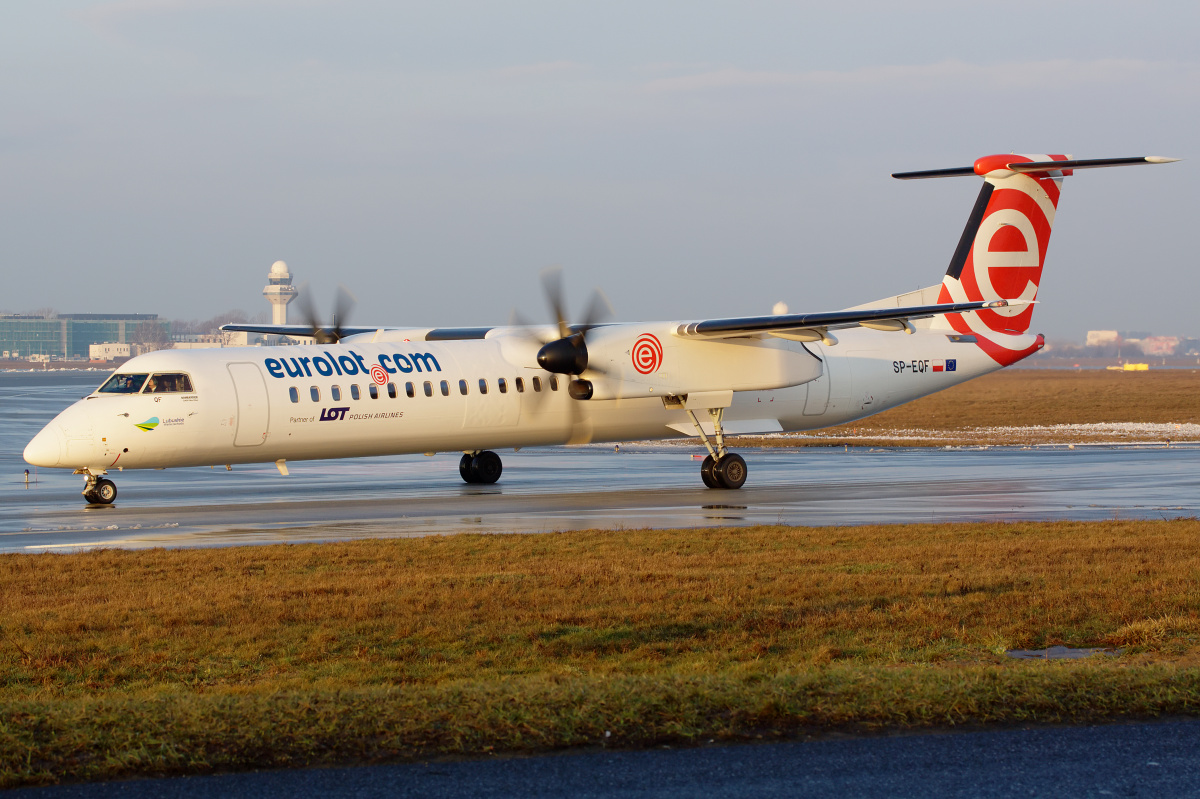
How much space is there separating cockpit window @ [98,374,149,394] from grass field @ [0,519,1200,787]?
21.8 ft

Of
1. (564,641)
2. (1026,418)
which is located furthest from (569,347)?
(1026,418)

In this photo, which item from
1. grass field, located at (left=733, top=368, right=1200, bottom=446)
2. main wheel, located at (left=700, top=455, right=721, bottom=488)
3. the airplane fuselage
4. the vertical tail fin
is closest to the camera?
the airplane fuselage

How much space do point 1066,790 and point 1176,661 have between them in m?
3.29

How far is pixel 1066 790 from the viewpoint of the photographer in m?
5.79

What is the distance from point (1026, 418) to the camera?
54312 millimetres

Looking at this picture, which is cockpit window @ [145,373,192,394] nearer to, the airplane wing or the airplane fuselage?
the airplane fuselage

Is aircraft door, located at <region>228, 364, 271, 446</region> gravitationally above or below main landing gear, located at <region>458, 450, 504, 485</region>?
above

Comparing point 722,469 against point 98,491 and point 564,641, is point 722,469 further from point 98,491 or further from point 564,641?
point 564,641

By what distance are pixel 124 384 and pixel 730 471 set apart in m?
11.1

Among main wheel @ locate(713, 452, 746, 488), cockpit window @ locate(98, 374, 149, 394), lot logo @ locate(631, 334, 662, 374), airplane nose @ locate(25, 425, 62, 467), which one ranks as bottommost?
main wheel @ locate(713, 452, 746, 488)

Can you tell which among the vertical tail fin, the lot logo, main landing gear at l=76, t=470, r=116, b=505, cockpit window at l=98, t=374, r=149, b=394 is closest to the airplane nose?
main landing gear at l=76, t=470, r=116, b=505

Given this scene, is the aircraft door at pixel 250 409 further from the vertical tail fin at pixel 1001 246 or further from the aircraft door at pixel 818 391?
the vertical tail fin at pixel 1001 246

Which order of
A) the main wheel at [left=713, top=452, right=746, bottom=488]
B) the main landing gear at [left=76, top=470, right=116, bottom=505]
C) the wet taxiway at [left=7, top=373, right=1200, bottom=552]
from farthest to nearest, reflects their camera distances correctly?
1. the main wheel at [left=713, top=452, right=746, bottom=488]
2. the main landing gear at [left=76, top=470, right=116, bottom=505]
3. the wet taxiway at [left=7, top=373, right=1200, bottom=552]

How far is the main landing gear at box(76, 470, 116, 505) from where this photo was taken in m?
20.4
